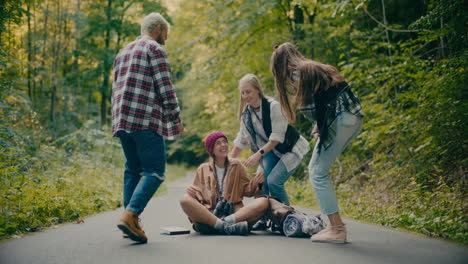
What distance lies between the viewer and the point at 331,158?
426 centimetres

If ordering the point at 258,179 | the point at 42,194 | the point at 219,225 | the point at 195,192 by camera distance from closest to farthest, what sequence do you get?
the point at 219,225
the point at 195,192
the point at 258,179
the point at 42,194

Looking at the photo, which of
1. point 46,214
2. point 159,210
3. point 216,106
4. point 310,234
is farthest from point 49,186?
point 216,106

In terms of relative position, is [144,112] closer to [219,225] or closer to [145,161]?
[145,161]

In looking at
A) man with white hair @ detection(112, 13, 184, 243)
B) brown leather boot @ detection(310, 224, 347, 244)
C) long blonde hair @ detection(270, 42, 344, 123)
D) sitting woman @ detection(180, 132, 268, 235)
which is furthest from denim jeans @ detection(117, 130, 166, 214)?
brown leather boot @ detection(310, 224, 347, 244)

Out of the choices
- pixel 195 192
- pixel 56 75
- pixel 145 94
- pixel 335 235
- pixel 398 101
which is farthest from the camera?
pixel 56 75

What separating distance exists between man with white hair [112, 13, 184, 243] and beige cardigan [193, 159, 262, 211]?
0.91 metres

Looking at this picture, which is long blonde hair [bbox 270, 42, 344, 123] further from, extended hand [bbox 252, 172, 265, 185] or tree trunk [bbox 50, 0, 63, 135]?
tree trunk [bbox 50, 0, 63, 135]

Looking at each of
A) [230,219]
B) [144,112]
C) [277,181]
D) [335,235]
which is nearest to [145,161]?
[144,112]

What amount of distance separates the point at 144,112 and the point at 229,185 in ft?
4.69

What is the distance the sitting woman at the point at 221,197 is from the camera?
481cm

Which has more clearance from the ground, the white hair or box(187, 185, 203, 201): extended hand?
the white hair

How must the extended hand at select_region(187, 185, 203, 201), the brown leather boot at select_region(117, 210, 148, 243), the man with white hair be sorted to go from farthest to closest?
1. the extended hand at select_region(187, 185, 203, 201)
2. the man with white hair
3. the brown leather boot at select_region(117, 210, 148, 243)

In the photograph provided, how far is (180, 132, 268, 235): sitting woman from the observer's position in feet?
15.8

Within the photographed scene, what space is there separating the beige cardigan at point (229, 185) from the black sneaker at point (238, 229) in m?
0.37
